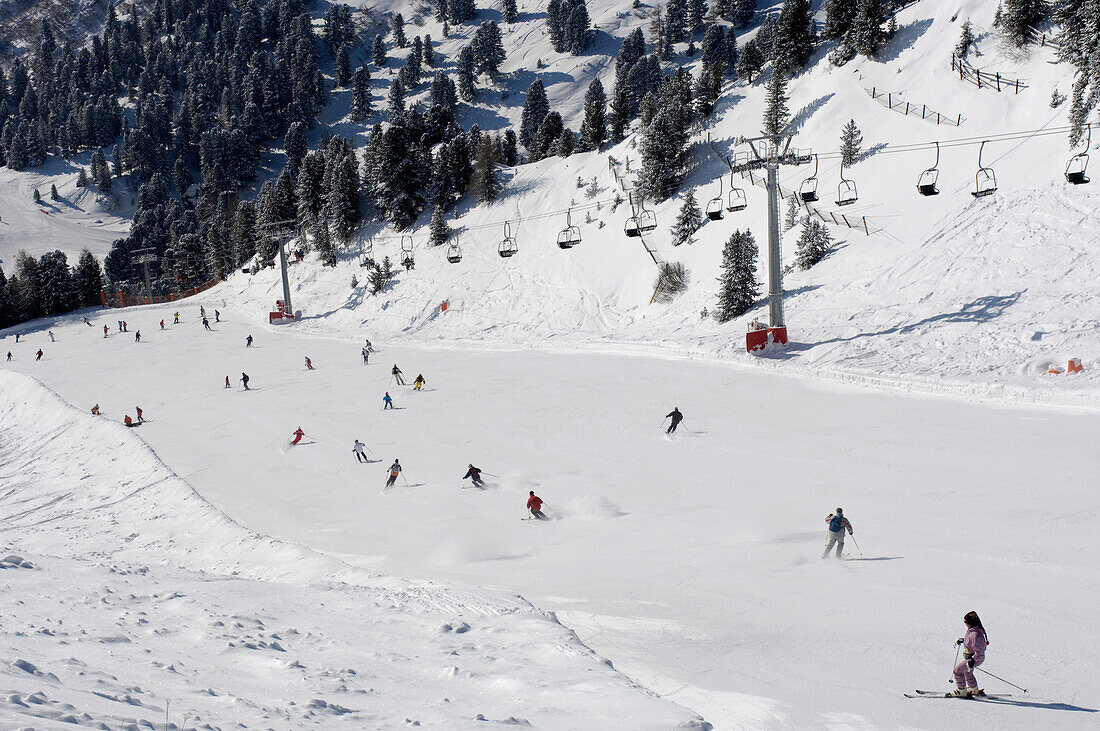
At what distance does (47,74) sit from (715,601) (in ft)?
679

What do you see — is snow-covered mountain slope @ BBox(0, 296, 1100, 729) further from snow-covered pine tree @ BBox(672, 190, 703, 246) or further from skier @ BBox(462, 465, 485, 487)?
snow-covered pine tree @ BBox(672, 190, 703, 246)

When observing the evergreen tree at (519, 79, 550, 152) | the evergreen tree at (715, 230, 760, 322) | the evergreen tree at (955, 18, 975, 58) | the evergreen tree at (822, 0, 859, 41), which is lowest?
the evergreen tree at (715, 230, 760, 322)

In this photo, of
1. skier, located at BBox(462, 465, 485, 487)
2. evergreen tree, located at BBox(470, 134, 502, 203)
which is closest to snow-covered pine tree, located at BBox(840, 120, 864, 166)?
evergreen tree, located at BBox(470, 134, 502, 203)

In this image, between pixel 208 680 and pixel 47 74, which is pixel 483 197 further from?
pixel 47 74

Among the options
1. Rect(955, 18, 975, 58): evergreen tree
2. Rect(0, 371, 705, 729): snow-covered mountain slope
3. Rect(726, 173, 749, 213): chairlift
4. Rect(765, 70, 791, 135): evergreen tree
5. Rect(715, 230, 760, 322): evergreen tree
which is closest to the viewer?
Rect(0, 371, 705, 729): snow-covered mountain slope

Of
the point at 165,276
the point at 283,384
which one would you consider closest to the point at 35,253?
the point at 165,276

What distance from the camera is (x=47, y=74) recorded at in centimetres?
16812

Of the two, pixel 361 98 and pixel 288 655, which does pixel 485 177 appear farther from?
pixel 361 98

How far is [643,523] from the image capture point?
16.0m

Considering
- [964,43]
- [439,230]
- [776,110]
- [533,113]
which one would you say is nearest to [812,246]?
[776,110]

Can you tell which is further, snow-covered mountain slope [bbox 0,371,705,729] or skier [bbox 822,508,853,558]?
skier [bbox 822,508,853,558]

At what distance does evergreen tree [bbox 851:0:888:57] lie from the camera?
161 feet

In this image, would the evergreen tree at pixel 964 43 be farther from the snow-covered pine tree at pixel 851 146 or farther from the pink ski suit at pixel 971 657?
the pink ski suit at pixel 971 657

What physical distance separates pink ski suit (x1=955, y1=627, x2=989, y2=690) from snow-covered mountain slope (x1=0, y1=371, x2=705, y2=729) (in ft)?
9.97
